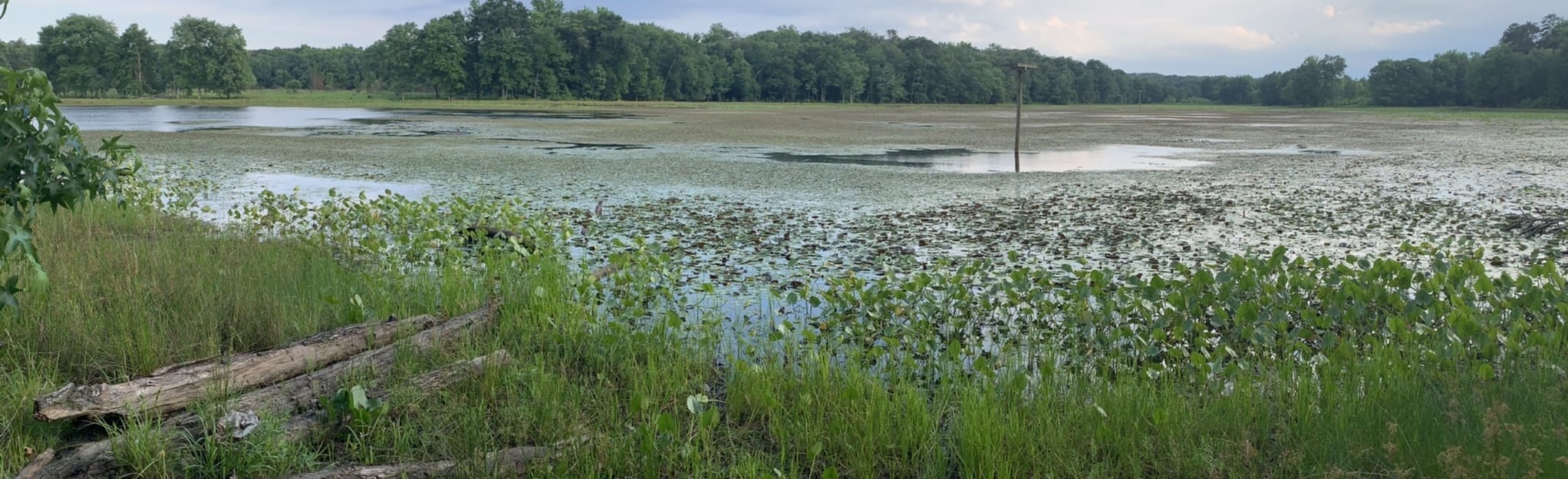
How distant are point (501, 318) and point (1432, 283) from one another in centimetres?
501

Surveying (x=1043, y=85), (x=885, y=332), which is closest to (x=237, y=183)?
(x=885, y=332)

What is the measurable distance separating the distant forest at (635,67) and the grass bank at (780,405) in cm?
6937

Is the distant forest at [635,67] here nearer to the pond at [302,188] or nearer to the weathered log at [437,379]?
the pond at [302,188]

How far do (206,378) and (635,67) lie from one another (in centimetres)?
9172

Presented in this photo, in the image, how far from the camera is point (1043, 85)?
128 m

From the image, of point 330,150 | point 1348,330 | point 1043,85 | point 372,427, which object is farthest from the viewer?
point 1043,85

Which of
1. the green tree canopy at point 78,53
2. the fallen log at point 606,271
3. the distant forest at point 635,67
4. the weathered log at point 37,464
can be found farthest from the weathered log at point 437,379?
the green tree canopy at point 78,53

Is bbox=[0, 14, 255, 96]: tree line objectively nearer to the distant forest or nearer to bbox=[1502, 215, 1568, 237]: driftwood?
the distant forest

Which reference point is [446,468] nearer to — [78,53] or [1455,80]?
[78,53]

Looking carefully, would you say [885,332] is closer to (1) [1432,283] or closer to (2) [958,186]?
(1) [1432,283]

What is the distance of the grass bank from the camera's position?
129 inches

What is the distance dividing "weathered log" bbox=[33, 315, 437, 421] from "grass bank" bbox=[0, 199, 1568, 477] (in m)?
0.15

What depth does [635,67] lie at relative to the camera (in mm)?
93000

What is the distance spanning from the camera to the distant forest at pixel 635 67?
7950cm
